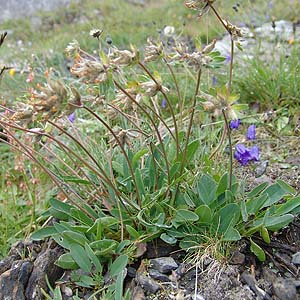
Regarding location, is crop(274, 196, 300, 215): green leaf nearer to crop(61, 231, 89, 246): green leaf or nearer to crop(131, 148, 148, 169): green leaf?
crop(131, 148, 148, 169): green leaf

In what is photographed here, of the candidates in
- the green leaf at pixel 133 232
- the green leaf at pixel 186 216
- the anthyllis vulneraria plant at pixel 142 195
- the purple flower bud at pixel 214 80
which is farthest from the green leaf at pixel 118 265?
the purple flower bud at pixel 214 80

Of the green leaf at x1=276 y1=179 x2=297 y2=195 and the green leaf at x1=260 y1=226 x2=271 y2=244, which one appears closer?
the green leaf at x1=260 y1=226 x2=271 y2=244

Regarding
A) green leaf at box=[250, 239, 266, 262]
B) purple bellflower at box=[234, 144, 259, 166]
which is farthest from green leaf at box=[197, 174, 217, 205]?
purple bellflower at box=[234, 144, 259, 166]

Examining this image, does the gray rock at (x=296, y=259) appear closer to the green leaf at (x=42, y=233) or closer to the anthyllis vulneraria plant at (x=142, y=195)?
the anthyllis vulneraria plant at (x=142, y=195)

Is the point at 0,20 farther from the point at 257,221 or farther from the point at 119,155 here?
the point at 257,221

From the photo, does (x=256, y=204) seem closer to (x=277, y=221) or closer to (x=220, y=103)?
(x=277, y=221)

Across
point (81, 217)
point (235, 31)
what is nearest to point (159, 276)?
point (81, 217)
